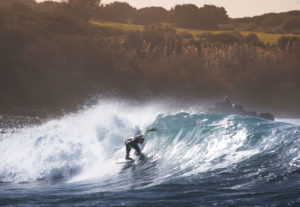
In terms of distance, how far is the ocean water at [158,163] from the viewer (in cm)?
1123

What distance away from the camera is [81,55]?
70.6 metres

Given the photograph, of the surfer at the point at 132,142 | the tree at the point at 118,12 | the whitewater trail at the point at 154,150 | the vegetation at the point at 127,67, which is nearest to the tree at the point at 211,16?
the tree at the point at 118,12

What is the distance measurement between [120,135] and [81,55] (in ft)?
164

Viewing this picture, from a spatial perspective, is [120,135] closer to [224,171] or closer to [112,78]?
[224,171]

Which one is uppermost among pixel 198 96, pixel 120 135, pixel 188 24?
pixel 188 24

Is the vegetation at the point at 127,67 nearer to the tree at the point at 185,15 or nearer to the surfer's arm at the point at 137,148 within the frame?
the tree at the point at 185,15

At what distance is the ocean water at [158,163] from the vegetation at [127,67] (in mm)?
38370

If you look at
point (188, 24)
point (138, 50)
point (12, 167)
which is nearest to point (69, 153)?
point (12, 167)

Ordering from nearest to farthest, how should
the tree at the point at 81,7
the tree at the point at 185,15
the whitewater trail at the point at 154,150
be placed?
the whitewater trail at the point at 154,150 → the tree at the point at 81,7 → the tree at the point at 185,15

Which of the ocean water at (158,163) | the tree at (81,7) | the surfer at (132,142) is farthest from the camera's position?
the tree at (81,7)

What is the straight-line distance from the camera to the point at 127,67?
72500mm

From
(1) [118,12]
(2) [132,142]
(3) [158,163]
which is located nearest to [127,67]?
(2) [132,142]

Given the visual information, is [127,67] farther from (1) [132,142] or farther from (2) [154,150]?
(1) [132,142]

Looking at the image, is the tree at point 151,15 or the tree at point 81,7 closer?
the tree at point 81,7
